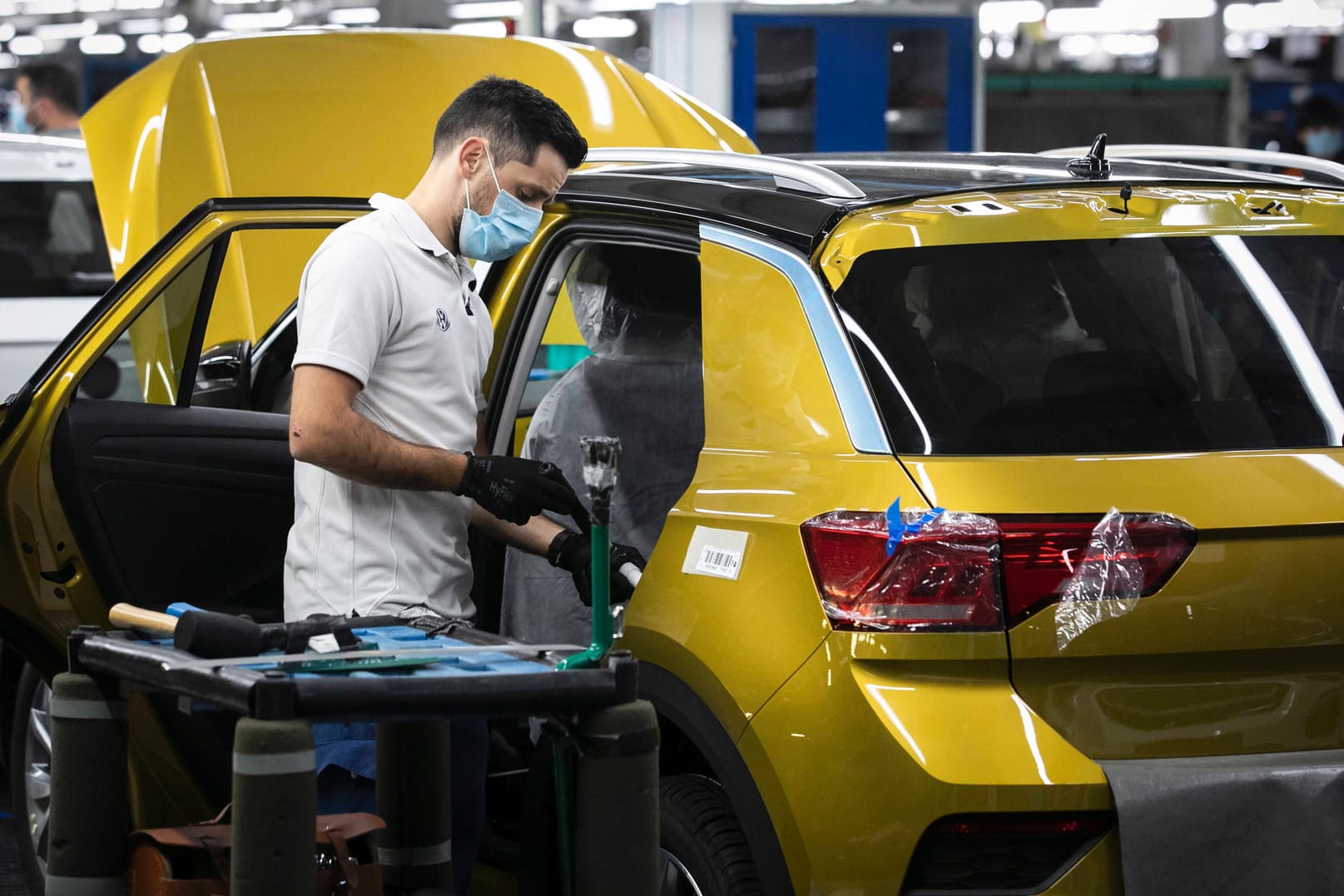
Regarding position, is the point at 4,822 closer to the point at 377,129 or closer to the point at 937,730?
the point at 377,129

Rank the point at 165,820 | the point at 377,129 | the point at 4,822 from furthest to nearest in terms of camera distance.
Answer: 1. the point at 377,129
2. the point at 4,822
3. the point at 165,820

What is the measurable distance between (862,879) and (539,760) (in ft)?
2.92

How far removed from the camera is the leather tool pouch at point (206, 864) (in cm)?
271

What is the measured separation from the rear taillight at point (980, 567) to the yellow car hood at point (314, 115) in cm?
352

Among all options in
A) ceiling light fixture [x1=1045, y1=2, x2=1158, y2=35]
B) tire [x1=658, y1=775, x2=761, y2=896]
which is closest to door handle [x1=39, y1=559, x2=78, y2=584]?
tire [x1=658, y1=775, x2=761, y2=896]

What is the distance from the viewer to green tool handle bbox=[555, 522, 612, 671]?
8.50 ft

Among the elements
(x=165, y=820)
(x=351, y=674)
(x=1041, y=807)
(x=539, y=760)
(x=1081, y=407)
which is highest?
(x=1081, y=407)

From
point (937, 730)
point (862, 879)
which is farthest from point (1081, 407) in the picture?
point (862, 879)

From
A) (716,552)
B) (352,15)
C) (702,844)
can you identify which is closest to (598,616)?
(716,552)

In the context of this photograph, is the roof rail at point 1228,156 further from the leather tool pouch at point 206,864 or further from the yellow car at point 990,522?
the leather tool pouch at point 206,864

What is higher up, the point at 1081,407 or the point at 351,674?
the point at 1081,407

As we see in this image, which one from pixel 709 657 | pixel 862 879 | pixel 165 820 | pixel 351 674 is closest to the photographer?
pixel 351 674

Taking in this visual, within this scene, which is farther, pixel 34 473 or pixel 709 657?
pixel 34 473

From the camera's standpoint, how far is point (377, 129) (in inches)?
236
